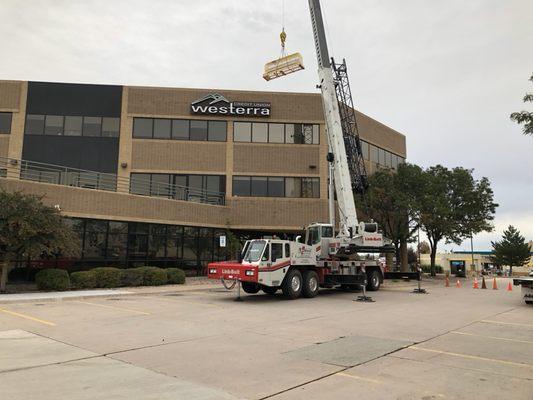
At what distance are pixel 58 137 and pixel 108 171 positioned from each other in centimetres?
409

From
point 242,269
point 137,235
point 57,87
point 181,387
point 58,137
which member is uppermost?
point 57,87

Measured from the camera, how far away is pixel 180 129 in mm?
32781

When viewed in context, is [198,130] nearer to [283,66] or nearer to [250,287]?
[283,66]

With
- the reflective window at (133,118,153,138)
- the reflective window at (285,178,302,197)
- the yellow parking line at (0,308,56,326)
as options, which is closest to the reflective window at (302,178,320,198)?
the reflective window at (285,178,302,197)

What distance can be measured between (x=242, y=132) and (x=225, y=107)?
82.6 inches

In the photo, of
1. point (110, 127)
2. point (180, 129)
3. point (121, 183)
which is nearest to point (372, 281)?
point (180, 129)

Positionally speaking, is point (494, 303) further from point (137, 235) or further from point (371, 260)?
point (137, 235)

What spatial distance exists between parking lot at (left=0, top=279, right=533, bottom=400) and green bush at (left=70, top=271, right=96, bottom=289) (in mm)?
4214

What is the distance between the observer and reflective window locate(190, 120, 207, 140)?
32875 millimetres

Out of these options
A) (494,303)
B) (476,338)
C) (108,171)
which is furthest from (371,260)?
(108,171)

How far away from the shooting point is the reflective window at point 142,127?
3244cm

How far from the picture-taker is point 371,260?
960 inches

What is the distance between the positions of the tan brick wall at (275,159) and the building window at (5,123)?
49.8 ft

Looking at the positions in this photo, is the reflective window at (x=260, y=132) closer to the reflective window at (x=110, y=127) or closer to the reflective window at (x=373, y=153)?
the reflective window at (x=110, y=127)
